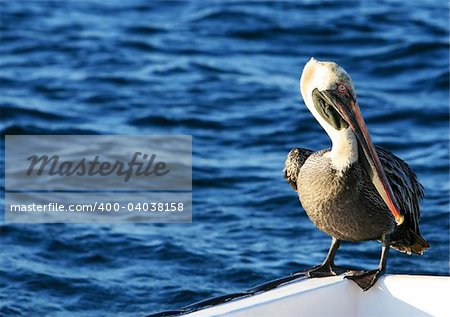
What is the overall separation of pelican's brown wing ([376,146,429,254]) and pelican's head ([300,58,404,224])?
0.20m

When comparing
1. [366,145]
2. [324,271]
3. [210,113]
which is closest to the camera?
[366,145]

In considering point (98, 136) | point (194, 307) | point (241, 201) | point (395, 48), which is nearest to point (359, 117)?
point (194, 307)

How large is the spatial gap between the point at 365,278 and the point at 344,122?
67cm

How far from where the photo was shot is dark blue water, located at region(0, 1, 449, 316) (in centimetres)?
763

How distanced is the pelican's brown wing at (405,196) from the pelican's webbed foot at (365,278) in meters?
0.37

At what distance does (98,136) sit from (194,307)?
19.9ft

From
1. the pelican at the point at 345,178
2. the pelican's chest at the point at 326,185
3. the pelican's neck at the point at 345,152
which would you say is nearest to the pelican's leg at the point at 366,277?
the pelican at the point at 345,178

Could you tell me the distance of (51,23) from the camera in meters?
13.6

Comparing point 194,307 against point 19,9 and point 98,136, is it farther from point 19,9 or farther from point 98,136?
point 19,9

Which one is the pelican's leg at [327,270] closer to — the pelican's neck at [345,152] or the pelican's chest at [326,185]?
the pelican's chest at [326,185]

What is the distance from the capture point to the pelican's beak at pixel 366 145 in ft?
14.5

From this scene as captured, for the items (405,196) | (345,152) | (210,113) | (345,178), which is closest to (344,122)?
(345,152)

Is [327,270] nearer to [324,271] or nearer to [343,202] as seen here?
[324,271]

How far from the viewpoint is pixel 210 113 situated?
35.7ft
